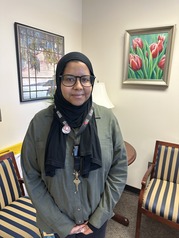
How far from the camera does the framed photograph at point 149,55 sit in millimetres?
1823

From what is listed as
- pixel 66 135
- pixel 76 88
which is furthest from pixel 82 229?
pixel 76 88

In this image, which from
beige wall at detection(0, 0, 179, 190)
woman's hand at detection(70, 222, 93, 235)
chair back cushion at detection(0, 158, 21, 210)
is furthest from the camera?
beige wall at detection(0, 0, 179, 190)

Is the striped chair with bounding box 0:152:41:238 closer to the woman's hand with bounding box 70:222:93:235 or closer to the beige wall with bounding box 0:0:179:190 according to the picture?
the beige wall with bounding box 0:0:179:190

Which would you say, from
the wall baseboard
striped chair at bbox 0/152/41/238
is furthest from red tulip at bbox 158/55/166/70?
striped chair at bbox 0/152/41/238

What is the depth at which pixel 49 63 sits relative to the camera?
1892mm

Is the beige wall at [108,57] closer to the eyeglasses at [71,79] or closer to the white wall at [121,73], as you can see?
the white wall at [121,73]

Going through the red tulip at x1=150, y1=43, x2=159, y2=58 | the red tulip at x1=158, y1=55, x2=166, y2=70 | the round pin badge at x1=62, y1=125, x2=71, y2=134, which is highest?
the red tulip at x1=150, y1=43, x2=159, y2=58

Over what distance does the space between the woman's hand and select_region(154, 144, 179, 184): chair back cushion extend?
1.21 meters

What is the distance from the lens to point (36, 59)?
5.72 feet

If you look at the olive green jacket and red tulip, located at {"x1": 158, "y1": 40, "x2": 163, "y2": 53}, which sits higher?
red tulip, located at {"x1": 158, "y1": 40, "x2": 163, "y2": 53}

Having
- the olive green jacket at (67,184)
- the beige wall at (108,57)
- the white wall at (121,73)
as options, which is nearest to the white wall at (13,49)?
the beige wall at (108,57)

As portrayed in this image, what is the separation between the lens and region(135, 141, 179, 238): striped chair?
4.79 feet

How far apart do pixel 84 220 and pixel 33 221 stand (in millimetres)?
541

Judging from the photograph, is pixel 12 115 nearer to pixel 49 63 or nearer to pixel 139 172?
pixel 49 63
